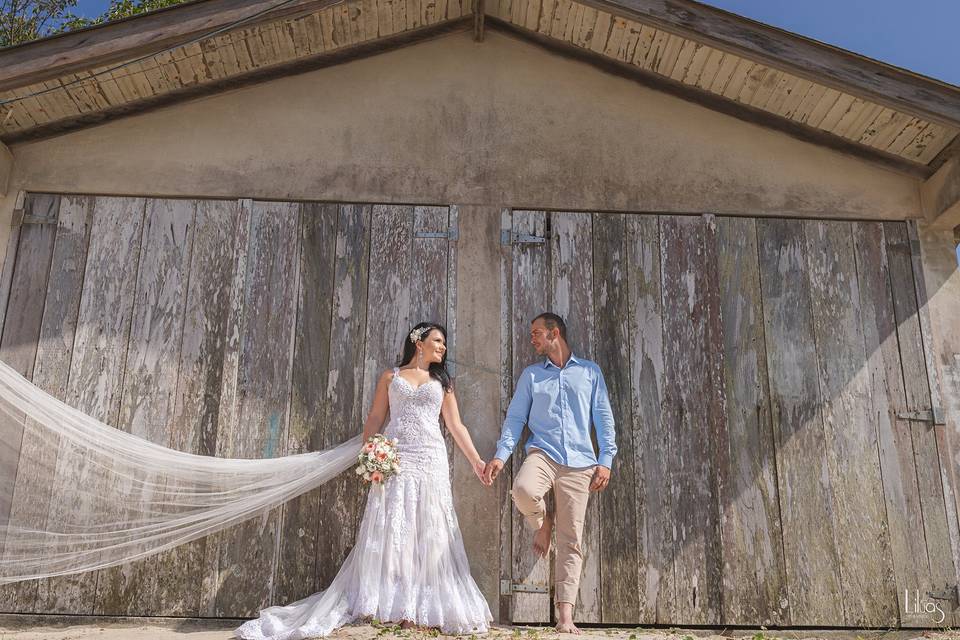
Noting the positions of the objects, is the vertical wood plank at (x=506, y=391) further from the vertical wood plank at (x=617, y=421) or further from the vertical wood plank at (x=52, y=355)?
the vertical wood plank at (x=52, y=355)

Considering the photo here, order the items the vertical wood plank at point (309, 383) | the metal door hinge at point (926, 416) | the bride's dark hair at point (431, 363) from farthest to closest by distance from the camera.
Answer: the metal door hinge at point (926, 416), the bride's dark hair at point (431, 363), the vertical wood plank at point (309, 383)

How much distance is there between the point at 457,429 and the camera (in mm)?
5113

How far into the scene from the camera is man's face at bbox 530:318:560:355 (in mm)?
5180

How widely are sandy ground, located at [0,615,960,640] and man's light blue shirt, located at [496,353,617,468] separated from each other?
0.96 meters

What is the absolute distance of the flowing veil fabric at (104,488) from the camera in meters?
4.80

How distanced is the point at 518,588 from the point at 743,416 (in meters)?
1.76

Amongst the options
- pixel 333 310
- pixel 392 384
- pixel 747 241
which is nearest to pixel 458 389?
pixel 392 384

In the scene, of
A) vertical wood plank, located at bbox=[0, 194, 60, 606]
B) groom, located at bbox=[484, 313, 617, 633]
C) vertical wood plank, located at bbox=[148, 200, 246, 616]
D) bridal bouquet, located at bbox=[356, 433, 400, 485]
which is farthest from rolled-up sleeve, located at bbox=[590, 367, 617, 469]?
vertical wood plank, located at bbox=[0, 194, 60, 606]

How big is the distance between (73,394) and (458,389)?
93.8 inches

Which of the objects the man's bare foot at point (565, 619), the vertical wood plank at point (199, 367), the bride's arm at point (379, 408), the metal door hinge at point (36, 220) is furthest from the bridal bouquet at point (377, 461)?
the metal door hinge at point (36, 220)

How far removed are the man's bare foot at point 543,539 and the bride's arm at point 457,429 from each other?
1.61ft

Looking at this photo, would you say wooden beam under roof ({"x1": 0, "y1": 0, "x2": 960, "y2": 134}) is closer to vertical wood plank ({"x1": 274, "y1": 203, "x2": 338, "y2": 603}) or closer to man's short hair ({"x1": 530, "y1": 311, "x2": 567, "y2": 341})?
vertical wood plank ({"x1": 274, "y1": 203, "x2": 338, "y2": 603})

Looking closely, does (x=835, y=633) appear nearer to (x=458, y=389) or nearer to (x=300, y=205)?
(x=458, y=389)

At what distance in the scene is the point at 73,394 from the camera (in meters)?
5.24
